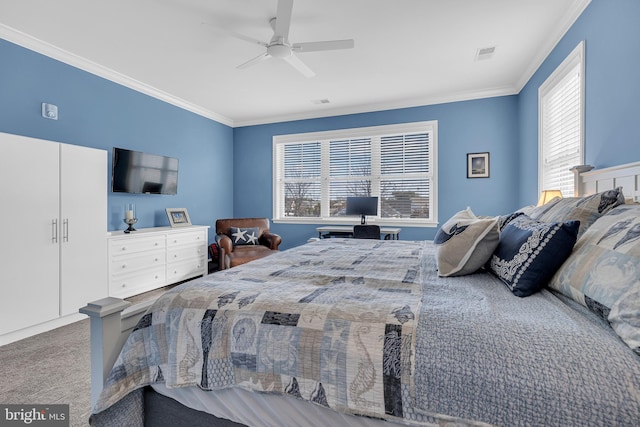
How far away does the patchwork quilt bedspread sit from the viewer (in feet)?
2.34

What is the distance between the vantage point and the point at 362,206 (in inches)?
191

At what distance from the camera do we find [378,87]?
4.17 metres

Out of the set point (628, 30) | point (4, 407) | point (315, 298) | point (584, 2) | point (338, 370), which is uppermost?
point (584, 2)

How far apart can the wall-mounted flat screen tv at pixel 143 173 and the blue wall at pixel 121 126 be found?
6.1 inches

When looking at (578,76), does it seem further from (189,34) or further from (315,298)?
(189,34)

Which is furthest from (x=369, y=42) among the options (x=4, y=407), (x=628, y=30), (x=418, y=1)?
(x=4, y=407)

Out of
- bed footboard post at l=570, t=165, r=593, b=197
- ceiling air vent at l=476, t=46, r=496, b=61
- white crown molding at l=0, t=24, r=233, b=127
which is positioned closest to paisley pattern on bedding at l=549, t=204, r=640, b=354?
bed footboard post at l=570, t=165, r=593, b=197

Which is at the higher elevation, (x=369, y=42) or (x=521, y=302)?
(x=369, y=42)

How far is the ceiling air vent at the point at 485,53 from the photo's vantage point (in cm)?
316

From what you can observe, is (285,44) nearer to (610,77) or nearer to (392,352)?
(610,77)

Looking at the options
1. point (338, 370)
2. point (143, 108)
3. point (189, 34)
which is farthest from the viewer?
point (143, 108)

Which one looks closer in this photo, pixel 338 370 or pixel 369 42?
pixel 338 370

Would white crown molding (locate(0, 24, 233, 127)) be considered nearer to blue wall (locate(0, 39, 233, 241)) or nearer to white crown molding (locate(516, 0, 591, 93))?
blue wall (locate(0, 39, 233, 241))

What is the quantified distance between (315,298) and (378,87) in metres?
3.73
